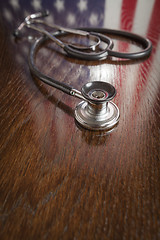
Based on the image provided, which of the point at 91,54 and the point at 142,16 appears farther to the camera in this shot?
the point at 142,16

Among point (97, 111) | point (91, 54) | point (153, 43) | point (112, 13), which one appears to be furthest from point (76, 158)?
point (112, 13)

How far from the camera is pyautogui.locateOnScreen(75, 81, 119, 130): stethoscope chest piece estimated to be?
448 mm

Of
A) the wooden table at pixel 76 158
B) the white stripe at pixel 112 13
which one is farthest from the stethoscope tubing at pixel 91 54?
the white stripe at pixel 112 13

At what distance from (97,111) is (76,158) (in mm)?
118

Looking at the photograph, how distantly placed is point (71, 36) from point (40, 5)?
461mm

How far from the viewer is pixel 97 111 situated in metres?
0.46

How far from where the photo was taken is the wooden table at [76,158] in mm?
311

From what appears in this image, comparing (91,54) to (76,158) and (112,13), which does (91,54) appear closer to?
(76,158)

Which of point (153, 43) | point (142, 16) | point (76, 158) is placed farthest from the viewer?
point (142, 16)

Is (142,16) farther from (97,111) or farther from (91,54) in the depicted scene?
(97,111)

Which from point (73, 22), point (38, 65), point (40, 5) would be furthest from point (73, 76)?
point (40, 5)

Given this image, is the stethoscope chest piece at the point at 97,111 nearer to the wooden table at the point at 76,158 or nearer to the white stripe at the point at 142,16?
the wooden table at the point at 76,158

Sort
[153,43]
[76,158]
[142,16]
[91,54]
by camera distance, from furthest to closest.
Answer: [142,16] < [153,43] < [91,54] < [76,158]

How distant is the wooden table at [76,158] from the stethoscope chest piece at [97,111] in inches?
0.7
